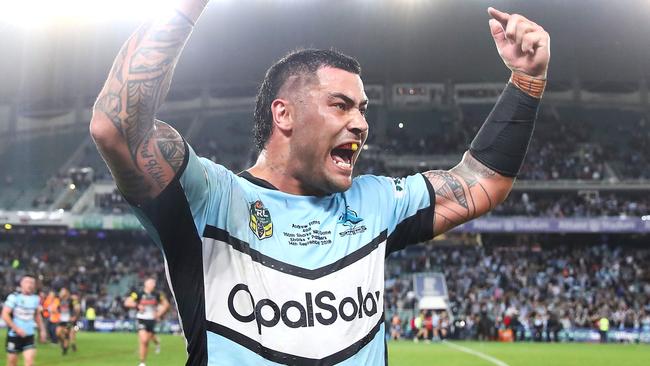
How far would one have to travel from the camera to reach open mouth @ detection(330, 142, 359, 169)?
2.89 metres

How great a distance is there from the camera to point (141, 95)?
2.33m

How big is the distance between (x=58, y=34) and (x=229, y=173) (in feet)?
119

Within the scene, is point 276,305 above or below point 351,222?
below

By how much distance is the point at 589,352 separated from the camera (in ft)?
74.9

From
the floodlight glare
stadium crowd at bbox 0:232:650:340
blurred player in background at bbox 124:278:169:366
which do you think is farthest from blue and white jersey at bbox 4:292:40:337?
the floodlight glare

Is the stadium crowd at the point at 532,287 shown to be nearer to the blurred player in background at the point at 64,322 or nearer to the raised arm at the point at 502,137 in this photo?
the blurred player in background at the point at 64,322

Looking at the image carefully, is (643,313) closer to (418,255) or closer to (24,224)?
(418,255)

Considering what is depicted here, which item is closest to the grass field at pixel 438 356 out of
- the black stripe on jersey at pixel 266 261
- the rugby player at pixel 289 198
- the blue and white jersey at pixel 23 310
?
the blue and white jersey at pixel 23 310

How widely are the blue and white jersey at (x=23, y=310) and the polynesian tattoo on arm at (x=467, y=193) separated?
463 inches

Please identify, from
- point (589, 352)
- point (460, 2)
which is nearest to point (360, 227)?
point (589, 352)

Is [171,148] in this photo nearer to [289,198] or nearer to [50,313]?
[289,198]

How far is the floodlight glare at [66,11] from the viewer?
32500 millimetres

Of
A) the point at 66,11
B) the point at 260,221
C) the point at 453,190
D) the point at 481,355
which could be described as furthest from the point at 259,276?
the point at 66,11

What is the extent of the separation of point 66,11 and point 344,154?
111ft
